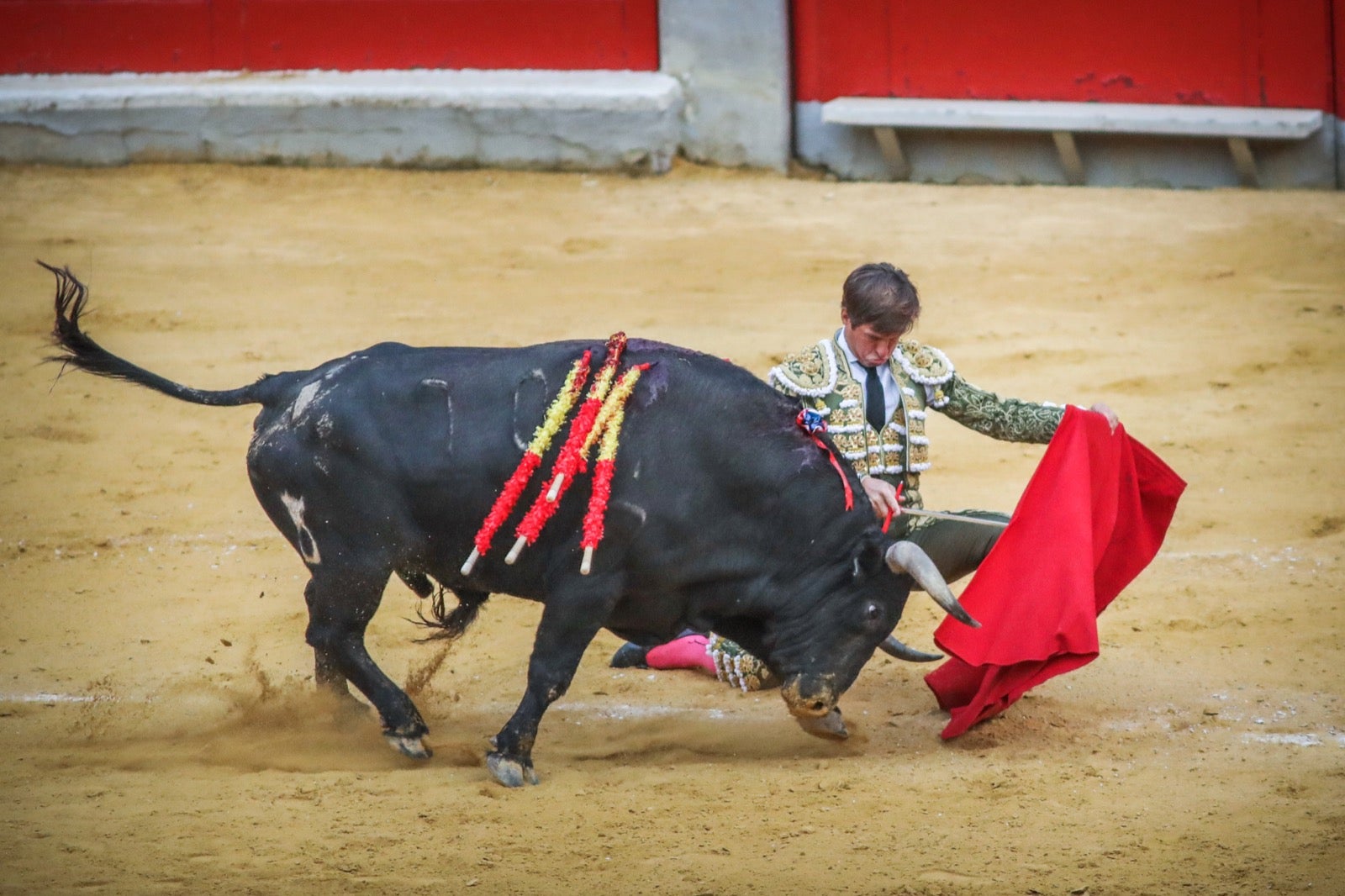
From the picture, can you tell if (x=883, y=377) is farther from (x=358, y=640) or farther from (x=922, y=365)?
(x=358, y=640)

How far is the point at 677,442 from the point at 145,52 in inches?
283

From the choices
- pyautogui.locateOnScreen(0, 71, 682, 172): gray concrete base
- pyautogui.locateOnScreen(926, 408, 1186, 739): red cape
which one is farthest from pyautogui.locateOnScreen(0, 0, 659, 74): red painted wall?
pyautogui.locateOnScreen(926, 408, 1186, 739): red cape

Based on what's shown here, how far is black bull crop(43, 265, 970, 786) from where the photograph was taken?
3.88m

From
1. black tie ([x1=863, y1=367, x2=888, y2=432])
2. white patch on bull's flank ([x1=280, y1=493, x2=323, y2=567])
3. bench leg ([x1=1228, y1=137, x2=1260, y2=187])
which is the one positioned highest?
bench leg ([x1=1228, y1=137, x2=1260, y2=187])

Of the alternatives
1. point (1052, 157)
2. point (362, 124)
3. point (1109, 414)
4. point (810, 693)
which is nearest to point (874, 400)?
point (1109, 414)

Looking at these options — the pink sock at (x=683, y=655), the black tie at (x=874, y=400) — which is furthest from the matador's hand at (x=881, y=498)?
the pink sock at (x=683, y=655)

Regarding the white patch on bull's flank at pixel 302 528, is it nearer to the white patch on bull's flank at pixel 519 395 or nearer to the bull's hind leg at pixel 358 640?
the bull's hind leg at pixel 358 640

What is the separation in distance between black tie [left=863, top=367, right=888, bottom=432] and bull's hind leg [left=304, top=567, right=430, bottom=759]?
128 centimetres

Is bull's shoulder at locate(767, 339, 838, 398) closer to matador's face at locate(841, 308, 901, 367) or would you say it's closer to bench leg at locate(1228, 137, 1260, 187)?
matador's face at locate(841, 308, 901, 367)

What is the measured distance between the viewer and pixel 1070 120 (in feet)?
30.1

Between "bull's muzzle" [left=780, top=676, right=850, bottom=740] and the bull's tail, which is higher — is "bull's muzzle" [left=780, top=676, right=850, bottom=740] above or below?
below

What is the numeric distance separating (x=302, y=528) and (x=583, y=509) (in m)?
0.71

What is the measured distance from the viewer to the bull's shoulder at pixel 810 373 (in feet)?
Answer: 13.7

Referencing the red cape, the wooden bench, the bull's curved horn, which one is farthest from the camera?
the wooden bench
